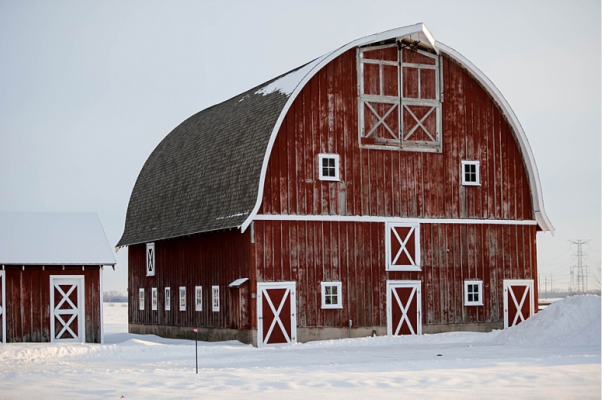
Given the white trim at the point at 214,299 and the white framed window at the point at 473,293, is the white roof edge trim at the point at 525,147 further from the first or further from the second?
the white trim at the point at 214,299

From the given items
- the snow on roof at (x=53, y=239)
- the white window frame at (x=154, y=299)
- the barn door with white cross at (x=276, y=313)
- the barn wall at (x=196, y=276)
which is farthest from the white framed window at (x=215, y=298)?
the white window frame at (x=154, y=299)

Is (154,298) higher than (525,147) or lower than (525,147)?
lower

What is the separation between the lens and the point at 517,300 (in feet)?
108

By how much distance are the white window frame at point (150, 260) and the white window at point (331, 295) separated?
964 centimetres

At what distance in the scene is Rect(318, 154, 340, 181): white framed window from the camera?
1184 inches

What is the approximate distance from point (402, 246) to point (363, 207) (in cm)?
186

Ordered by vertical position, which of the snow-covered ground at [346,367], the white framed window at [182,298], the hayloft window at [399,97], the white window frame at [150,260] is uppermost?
the hayloft window at [399,97]

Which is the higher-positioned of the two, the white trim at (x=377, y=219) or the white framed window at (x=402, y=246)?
the white trim at (x=377, y=219)

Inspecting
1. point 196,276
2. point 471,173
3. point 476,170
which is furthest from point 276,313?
point 476,170

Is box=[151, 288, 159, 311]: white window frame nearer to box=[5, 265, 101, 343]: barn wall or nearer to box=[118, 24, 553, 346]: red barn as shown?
box=[118, 24, 553, 346]: red barn

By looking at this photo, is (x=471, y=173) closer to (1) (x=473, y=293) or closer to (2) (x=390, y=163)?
(2) (x=390, y=163)

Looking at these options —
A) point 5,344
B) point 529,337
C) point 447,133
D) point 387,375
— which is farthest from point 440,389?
point 447,133

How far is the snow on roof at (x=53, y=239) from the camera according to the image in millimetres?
28125

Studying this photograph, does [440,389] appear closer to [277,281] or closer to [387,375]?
[387,375]
